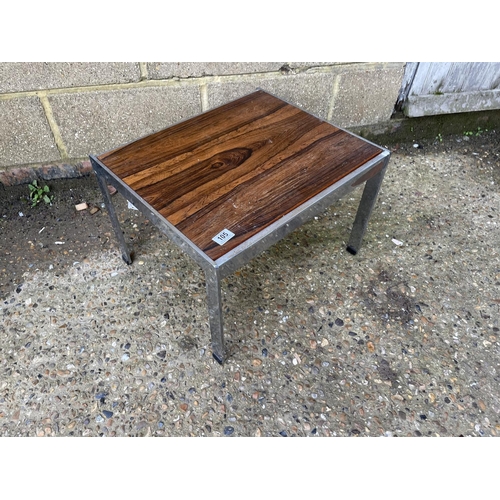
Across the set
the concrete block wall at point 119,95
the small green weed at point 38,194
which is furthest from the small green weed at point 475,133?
the small green weed at point 38,194

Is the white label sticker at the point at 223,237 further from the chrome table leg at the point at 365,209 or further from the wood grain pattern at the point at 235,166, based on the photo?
the chrome table leg at the point at 365,209

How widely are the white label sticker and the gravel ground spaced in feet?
1.98

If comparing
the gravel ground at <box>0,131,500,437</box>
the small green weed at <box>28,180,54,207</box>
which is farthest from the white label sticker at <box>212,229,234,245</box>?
the small green weed at <box>28,180,54,207</box>

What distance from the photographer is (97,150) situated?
2303mm

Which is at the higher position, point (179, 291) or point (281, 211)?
point (281, 211)

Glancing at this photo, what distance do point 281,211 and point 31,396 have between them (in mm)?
1163

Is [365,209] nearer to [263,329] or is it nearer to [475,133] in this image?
[263,329]

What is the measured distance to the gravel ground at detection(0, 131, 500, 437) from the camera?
1.54 m

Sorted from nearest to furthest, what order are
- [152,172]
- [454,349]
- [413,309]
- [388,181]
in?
1. [152,172]
2. [454,349]
3. [413,309]
4. [388,181]

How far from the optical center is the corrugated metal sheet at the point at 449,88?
2475 millimetres

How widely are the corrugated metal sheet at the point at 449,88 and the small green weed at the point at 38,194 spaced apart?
214 centimetres

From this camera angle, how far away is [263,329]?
1779 mm

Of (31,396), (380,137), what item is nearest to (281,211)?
(31,396)

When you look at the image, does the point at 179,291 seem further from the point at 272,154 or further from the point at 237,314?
the point at 272,154
